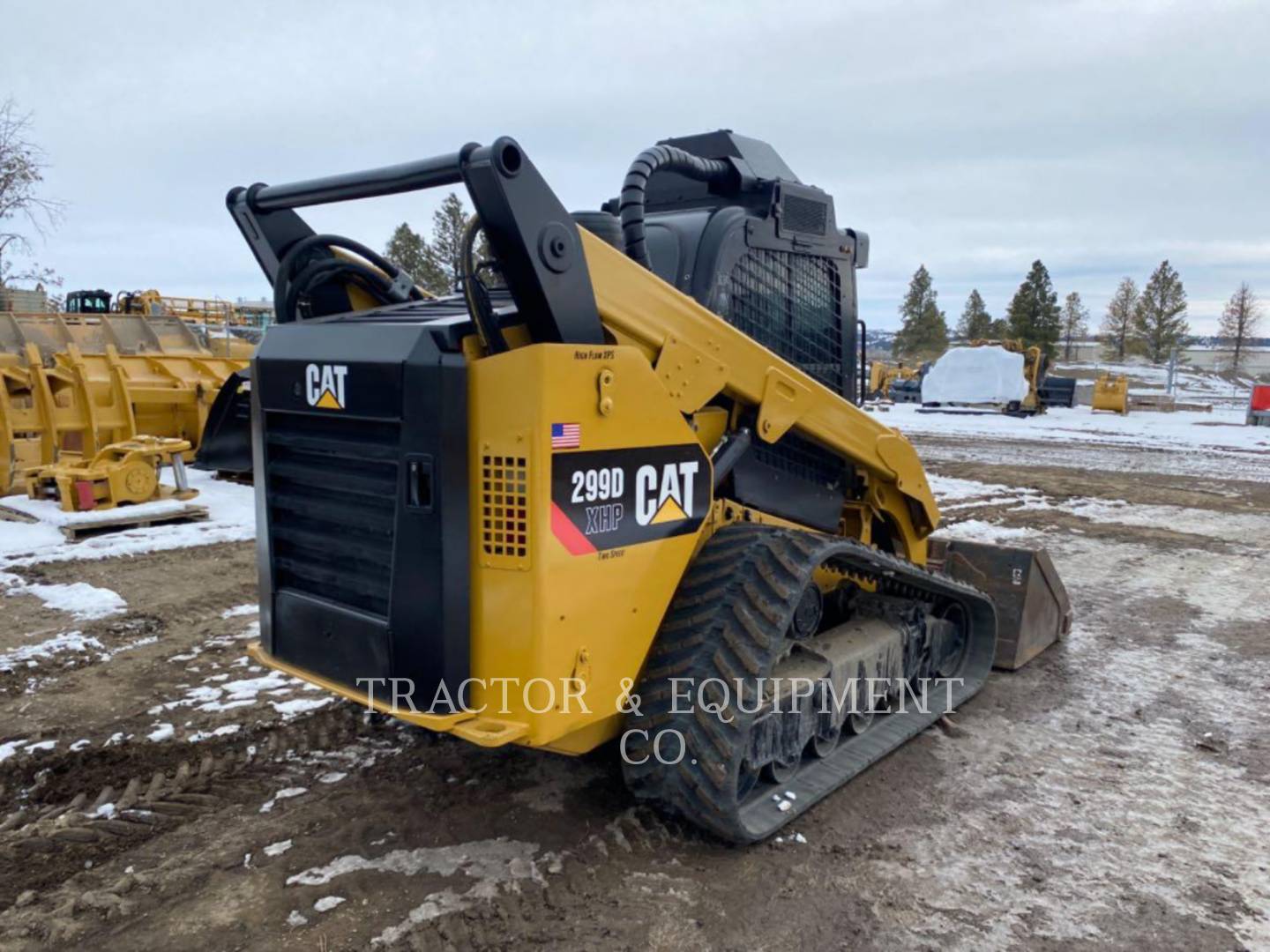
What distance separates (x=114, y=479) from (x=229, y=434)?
19.1 feet

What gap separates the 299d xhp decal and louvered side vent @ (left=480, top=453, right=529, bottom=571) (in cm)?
9

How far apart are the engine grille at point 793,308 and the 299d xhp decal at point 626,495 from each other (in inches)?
36.5

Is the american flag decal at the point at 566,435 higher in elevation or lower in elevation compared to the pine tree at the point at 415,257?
lower

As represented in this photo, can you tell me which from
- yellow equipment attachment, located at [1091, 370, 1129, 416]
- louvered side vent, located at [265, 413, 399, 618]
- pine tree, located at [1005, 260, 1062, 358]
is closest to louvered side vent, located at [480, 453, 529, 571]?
louvered side vent, located at [265, 413, 399, 618]

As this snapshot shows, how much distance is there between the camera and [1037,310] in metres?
50.0

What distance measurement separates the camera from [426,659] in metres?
2.89

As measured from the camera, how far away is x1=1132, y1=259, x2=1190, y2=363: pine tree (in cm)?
5344

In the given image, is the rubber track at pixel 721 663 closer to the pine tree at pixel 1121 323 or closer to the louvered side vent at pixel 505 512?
the louvered side vent at pixel 505 512

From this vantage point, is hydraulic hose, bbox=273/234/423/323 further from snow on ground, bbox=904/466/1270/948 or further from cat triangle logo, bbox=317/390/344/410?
snow on ground, bbox=904/466/1270/948

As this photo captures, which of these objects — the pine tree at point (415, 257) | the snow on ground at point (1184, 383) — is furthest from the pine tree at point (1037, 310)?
the pine tree at point (415, 257)

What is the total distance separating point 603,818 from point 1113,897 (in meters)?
1.75

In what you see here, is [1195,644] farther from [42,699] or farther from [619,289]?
[42,699]

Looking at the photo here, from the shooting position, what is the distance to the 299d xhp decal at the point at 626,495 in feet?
9.10

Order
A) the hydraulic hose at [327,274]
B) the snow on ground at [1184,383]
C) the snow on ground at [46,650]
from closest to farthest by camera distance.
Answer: the hydraulic hose at [327,274] < the snow on ground at [46,650] < the snow on ground at [1184,383]
